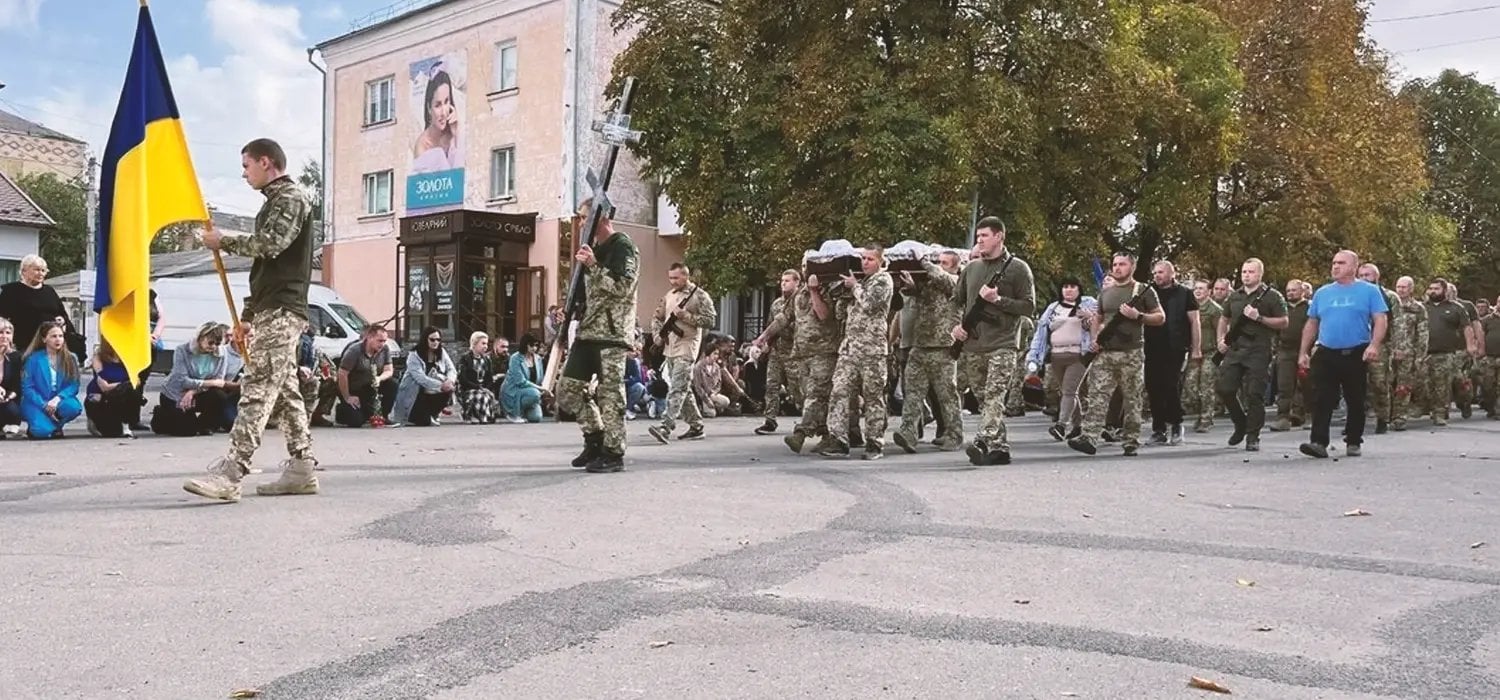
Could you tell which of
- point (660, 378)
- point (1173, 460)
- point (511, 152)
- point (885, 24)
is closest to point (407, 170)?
point (511, 152)

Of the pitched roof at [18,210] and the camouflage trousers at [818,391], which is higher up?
the pitched roof at [18,210]

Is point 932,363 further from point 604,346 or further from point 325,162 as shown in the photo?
point 325,162

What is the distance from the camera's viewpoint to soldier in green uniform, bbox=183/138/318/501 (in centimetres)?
749

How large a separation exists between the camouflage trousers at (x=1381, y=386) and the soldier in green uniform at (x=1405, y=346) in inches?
9.0

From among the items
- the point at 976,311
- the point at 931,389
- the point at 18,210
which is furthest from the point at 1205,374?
the point at 18,210

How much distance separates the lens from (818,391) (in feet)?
38.9

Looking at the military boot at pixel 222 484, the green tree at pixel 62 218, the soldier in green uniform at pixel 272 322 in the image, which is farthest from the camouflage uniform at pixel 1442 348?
the green tree at pixel 62 218

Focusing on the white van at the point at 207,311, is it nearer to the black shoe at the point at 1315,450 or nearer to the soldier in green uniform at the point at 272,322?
the soldier in green uniform at the point at 272,322

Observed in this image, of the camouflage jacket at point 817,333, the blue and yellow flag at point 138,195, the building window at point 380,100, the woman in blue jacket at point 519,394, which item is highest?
the building window at point 380,100

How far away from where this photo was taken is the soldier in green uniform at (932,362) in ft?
38.5

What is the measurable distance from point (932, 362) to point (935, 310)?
1.60 ft

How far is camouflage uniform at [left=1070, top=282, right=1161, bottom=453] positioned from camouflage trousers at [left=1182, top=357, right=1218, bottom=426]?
3884 mm

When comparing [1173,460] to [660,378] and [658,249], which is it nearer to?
[660,378]

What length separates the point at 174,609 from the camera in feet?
15.4
